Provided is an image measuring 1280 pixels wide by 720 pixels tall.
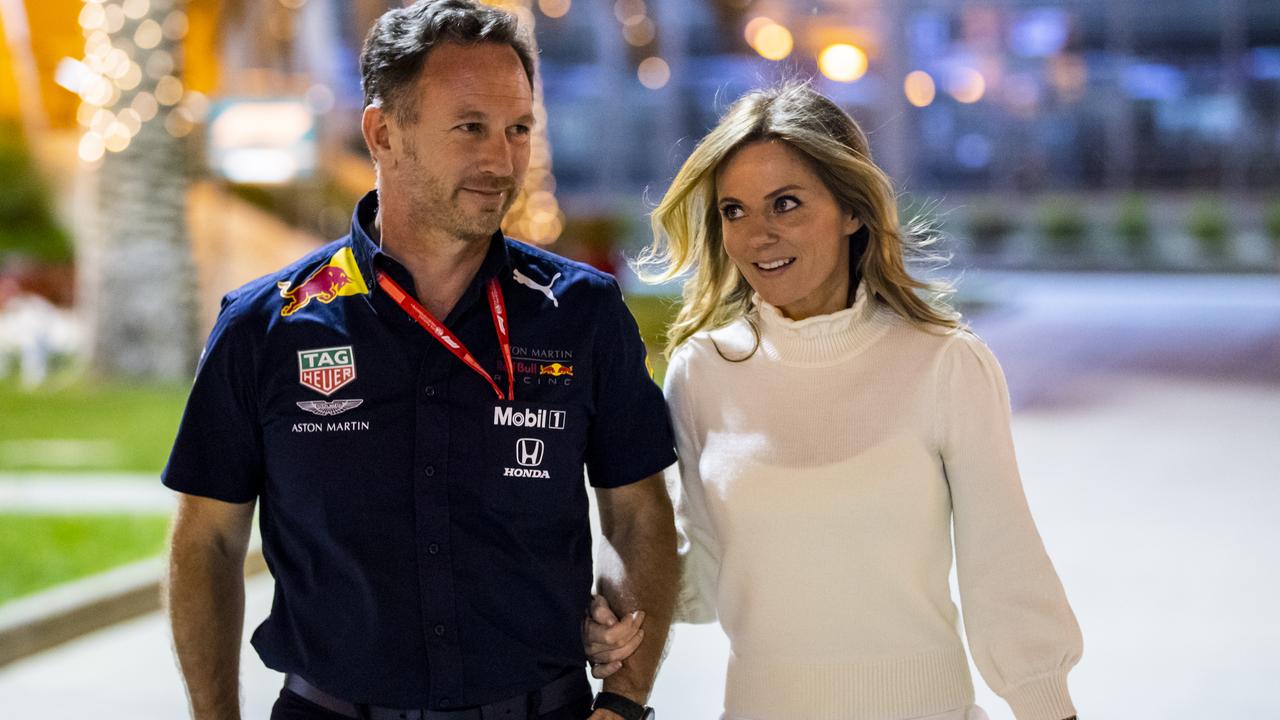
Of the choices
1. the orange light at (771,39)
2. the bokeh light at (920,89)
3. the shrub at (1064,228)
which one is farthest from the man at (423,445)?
the bokeh light at (920,89)

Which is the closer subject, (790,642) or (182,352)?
(790,642)

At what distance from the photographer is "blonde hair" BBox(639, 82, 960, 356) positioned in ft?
8.64

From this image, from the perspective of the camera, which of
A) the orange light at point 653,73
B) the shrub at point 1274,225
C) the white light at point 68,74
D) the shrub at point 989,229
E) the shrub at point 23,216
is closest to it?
the shrub at point 23,216

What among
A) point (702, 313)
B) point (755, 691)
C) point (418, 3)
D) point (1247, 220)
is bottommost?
point (1247, 220)

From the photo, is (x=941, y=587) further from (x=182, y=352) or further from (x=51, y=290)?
(x=51, y=290)

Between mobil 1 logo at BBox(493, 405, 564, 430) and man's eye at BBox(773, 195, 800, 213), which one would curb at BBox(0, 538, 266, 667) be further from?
man's eye at BBox(773, 195, 800, 213)

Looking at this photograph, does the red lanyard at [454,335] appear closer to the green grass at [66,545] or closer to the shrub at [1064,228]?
the green grass at [66,545]

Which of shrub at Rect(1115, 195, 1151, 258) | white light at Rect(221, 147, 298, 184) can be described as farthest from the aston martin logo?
shrub at Rect(1115, 195, 1151, 258)

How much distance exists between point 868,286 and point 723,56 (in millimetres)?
34973

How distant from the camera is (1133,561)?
24.8 feet

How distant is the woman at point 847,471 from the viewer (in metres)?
2.54

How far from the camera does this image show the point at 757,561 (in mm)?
2594

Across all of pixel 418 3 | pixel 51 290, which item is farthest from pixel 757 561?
pixel 51 290

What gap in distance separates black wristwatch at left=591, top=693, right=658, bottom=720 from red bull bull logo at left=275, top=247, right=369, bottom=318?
829mm
